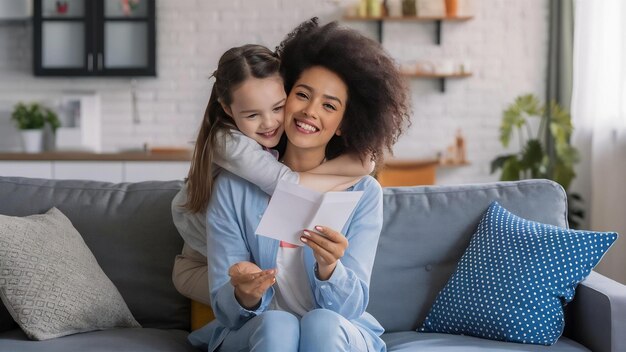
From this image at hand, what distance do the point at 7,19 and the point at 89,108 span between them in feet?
2.83

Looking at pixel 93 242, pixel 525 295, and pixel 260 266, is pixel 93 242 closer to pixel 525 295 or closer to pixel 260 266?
pixel 260 266

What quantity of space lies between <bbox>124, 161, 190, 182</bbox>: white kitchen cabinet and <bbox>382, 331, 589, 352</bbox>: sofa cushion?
2914 millimetres

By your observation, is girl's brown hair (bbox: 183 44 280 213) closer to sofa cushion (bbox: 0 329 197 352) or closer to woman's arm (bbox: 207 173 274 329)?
woman's arm (bbox: 207 173 274 329)

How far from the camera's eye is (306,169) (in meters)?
2.57

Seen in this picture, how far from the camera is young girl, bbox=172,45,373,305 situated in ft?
7.99

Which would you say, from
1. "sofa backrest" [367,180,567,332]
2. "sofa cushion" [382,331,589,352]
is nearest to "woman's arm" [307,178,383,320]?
"sofa cushion" [382,331,589,352]

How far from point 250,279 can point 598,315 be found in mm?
1028

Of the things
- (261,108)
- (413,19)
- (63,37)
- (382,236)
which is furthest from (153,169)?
(261,108)

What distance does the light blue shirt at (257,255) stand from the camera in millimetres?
2340

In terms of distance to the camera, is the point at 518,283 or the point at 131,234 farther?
the point at 131,234

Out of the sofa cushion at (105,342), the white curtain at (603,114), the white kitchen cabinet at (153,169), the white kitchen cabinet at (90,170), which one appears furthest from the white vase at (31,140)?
the sofa cushion at (105,342)

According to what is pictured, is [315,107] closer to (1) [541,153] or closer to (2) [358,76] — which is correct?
(2) [358,76]

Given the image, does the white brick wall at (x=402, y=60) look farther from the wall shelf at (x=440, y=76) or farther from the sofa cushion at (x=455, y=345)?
the sofa cushion at (x=455, y=345)

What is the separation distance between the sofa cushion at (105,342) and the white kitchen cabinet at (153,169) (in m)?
2.78
